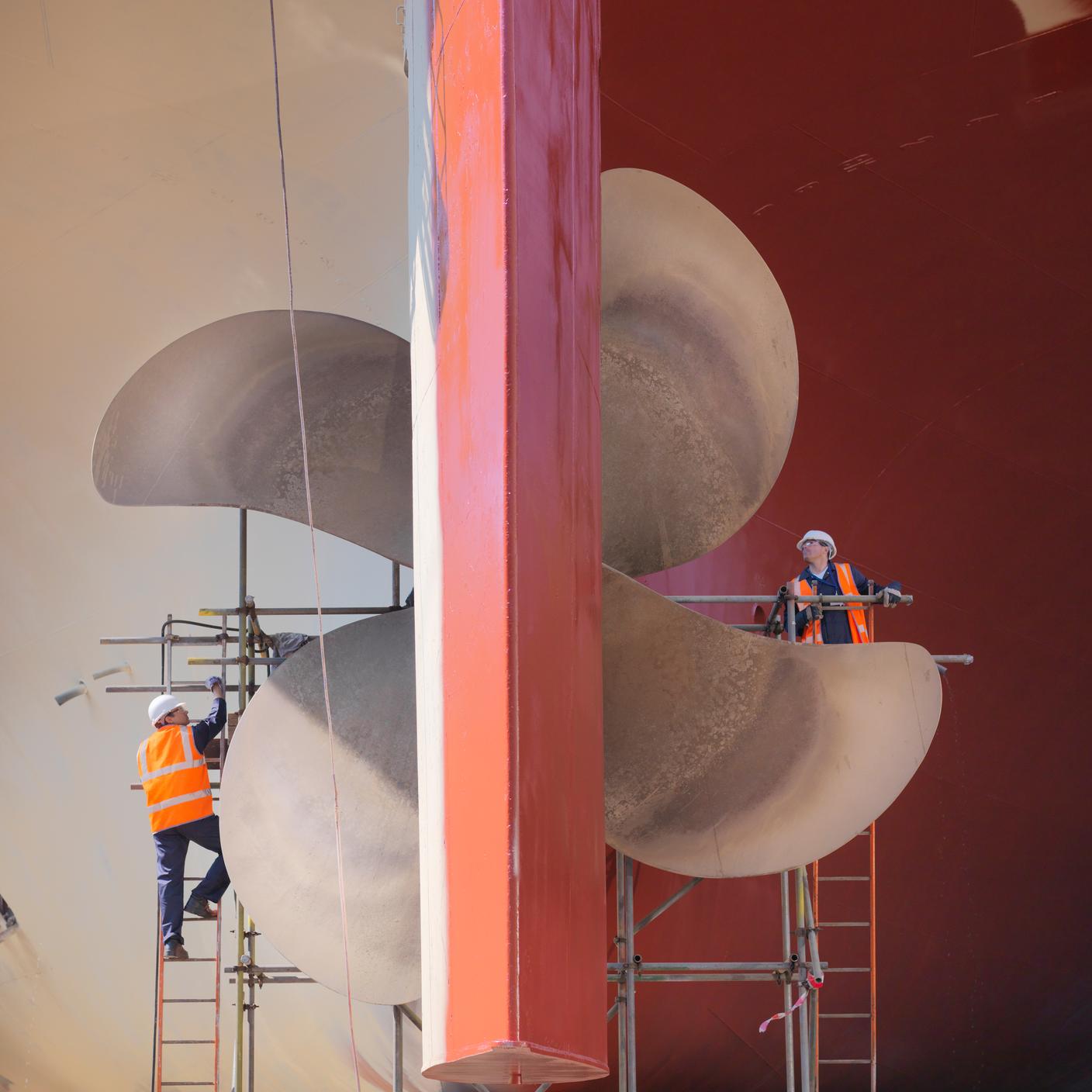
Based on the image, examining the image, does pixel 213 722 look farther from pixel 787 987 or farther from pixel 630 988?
pixel 787 987

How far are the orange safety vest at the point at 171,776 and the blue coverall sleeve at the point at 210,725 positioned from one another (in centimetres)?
5

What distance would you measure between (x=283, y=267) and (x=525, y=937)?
4983 millimetres

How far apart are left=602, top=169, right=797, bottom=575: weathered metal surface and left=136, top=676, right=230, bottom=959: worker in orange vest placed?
221 centimetres

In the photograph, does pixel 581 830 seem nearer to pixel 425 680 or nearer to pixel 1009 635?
pixel 425 680

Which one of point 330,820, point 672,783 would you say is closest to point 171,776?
point 330,820

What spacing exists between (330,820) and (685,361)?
196 centimetres

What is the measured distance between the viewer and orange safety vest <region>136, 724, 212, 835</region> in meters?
6.02

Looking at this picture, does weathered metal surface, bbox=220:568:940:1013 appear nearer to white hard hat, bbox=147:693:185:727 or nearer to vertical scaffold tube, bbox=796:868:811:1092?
vertical scaffold tube, bbox=796:868:811:1092

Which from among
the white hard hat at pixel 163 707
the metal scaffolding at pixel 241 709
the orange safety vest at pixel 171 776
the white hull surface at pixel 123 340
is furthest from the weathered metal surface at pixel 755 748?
the white hull surface at pixel 123 340

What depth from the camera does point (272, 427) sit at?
4969 mm

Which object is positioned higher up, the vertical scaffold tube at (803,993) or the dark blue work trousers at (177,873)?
the dark blue work trousers at (177,873)

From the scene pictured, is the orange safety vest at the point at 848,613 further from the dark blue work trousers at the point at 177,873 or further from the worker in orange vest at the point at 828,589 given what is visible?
the dark blue work trousers at the point at 177,873

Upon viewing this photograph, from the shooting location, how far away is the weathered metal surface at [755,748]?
439cm

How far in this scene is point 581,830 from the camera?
12.1ft
